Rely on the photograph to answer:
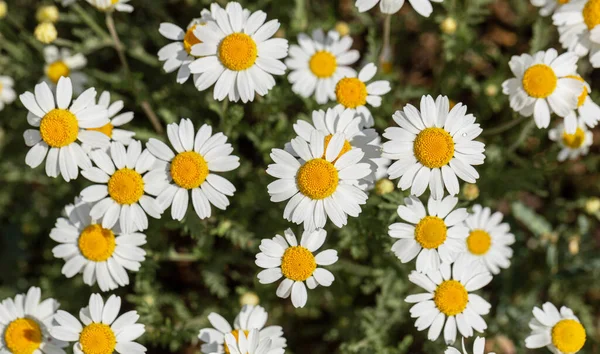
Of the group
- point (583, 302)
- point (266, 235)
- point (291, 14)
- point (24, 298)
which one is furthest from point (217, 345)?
point (583, 302)

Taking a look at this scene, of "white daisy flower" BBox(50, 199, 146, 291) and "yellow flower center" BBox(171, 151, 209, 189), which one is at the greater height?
"yellow flower center" BBox(171, 151, 209, 189)

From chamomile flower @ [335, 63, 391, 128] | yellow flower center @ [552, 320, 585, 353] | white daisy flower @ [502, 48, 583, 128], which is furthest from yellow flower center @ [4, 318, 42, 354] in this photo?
white daisy flower @ [502, 48, 583, 128]

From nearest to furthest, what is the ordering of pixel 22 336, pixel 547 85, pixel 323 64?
pixel 22 336 → pixel 547 85 → pixel 323 64

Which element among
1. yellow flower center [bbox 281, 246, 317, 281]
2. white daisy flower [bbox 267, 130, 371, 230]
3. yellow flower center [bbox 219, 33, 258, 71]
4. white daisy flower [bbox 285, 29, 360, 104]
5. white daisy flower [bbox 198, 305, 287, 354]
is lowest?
white daisy flower [bbox 198, 305, 287, 354]

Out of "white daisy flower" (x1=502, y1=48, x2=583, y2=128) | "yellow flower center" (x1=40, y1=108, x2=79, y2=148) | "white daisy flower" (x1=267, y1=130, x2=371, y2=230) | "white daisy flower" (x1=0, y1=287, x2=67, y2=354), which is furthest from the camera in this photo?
"white daisy flower" (x1=502, y1=48, x2=583, y2=128)

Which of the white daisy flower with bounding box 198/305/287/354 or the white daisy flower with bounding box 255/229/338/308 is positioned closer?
the white daisy flower with bounding box 255/229/338/308

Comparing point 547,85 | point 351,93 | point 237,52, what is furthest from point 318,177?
point 547,85

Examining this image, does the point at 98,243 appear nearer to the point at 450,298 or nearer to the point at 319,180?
the point at 319,180

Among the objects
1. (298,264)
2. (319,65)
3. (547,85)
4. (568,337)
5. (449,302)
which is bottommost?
(568,337)

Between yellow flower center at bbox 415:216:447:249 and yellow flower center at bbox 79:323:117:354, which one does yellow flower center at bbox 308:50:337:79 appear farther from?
yellow flower center at bbox 79:323:117:354
